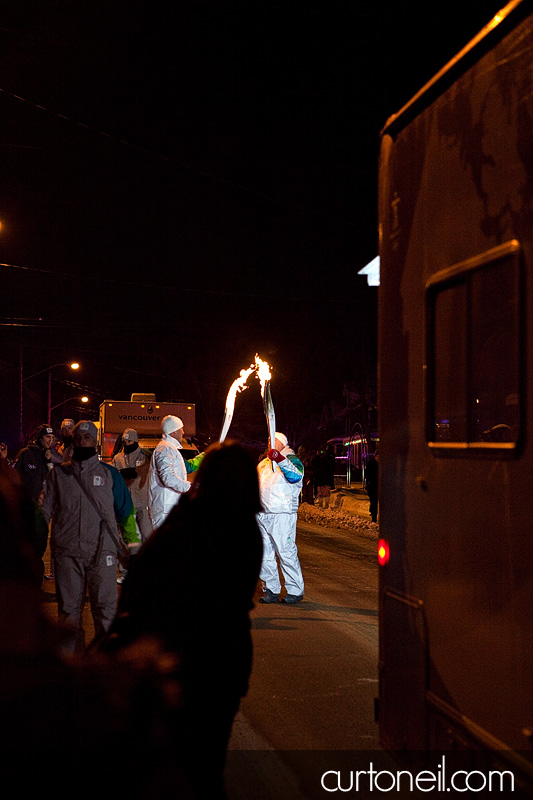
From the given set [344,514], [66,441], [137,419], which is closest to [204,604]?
[66,441]

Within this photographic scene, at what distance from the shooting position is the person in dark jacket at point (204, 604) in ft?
9.78

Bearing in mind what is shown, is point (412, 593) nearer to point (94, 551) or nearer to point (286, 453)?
point (94, 551)

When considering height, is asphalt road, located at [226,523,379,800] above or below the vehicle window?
below

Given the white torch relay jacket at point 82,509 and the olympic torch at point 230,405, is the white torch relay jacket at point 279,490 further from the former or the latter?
the white torch relay jacket at point 82,509

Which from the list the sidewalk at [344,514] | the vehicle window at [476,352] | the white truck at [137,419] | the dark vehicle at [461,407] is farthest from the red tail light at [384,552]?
the white truck at [137,419]

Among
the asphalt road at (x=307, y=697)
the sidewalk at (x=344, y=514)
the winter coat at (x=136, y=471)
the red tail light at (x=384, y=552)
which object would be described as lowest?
the asphalt road at (x=307, y=697)

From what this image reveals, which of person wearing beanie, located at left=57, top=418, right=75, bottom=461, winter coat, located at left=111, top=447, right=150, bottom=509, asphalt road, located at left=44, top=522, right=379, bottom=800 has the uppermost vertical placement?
person wearing beanie, located at left=57, top=418, right=75, bottom=461

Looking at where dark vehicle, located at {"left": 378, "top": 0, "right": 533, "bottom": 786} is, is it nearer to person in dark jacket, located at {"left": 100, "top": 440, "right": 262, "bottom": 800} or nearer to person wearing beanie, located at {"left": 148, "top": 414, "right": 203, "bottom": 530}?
person in dark jacket, located at {"left": 100, "top": 440, "right": 262, "bottom": 800}

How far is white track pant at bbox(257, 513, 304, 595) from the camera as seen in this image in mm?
8867

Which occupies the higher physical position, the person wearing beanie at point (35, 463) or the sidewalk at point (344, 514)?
the person wearing beanie at point (35, 463)

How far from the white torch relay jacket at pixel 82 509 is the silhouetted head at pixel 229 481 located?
2.63 meters

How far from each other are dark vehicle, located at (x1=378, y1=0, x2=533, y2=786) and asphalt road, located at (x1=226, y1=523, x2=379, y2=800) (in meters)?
0.96

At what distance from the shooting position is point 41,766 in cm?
183

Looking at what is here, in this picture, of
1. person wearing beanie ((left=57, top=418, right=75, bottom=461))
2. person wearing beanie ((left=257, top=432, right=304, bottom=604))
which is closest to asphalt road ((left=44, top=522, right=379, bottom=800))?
person wearing beanie ((left=257, top=432, right=304, bottom=604))
